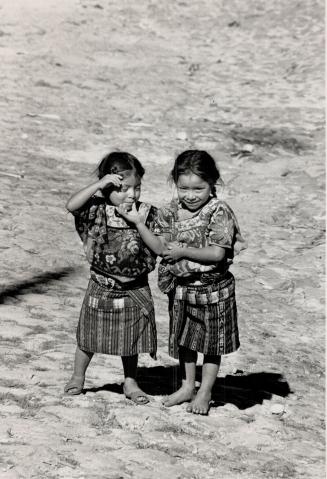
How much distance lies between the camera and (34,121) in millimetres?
11133

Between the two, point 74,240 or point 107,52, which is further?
point 107,52

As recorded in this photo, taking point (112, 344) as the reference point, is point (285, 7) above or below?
above

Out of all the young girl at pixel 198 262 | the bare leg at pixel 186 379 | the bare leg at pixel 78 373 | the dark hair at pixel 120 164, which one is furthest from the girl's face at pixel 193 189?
the bare leg at pixel 78 373

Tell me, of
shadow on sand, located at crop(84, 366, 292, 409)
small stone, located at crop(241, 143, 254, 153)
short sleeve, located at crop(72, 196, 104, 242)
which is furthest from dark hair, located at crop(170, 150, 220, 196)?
small stone, located at crop(241, 143, 254, 153)

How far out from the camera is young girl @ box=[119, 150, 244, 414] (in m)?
4.26

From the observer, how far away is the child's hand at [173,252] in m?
4.22

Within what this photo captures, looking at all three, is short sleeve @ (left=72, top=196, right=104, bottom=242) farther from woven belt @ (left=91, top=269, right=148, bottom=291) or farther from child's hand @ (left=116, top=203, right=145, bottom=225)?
woven belt @ (left=91, top=269, right=148, bottom=291)

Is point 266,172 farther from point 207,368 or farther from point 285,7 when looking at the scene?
point 285,7

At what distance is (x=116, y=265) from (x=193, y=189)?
20.8 inches

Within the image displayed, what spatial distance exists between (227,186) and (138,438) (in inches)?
A: 232

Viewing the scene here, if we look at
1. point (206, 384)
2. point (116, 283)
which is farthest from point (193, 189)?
point (206, 384)

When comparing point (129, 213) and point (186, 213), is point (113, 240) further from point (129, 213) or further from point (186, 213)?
point (186, 213)

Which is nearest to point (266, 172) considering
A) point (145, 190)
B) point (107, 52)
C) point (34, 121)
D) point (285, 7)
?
point (145, 190)

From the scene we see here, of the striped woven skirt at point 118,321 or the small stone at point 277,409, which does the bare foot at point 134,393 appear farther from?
the small stone at point 277,409
